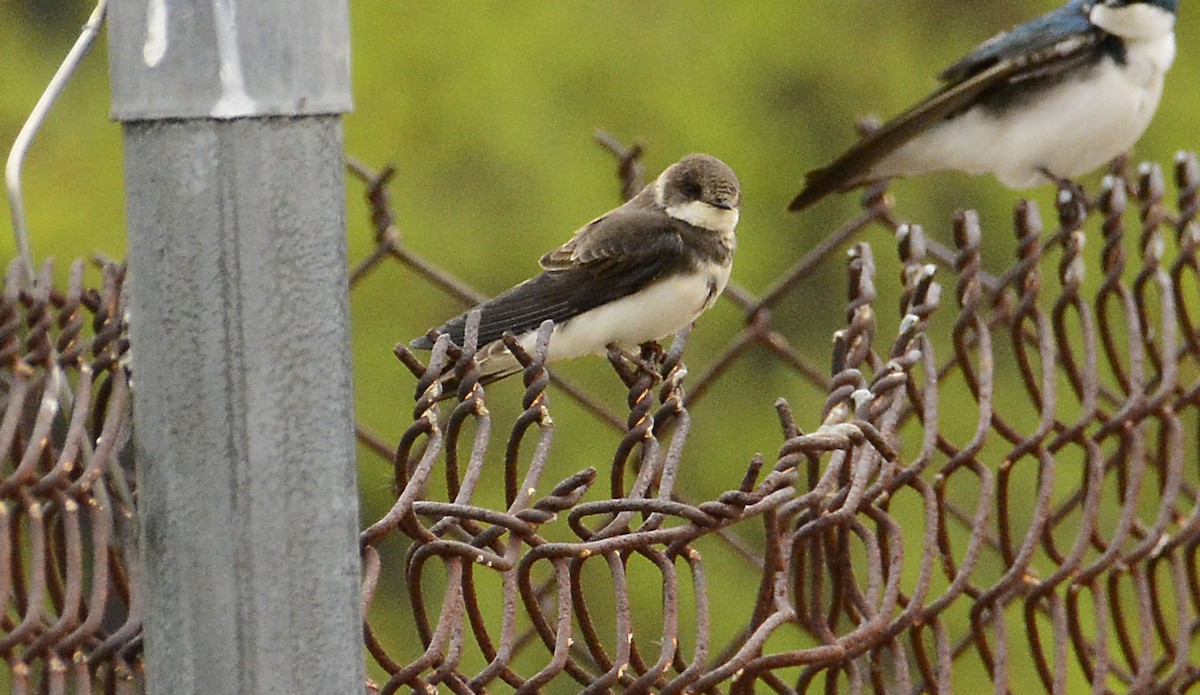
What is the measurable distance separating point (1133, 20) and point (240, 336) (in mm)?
3322

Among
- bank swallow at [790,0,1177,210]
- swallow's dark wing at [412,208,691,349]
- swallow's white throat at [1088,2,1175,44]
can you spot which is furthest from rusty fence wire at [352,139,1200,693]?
swallow's white throat at [1088,2,1175,44]

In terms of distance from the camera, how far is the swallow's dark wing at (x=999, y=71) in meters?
3.52

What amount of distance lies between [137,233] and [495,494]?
3.72 meters

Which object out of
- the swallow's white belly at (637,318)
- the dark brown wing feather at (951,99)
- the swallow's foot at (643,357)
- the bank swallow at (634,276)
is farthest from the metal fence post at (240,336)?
the dark brown wing feather at (951,99)

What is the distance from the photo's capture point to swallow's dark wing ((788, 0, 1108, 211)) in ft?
11.5

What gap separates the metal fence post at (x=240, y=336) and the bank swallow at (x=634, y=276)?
4.12 ft

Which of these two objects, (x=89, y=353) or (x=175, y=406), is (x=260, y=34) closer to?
(x=175, y=406)

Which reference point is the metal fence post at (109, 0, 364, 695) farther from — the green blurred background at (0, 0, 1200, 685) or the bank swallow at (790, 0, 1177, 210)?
the green blurred background at (0, 0, 1200, 685)

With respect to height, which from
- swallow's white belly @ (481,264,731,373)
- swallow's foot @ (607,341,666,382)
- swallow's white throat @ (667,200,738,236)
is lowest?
swallow's foot @ (607,341,666,382)

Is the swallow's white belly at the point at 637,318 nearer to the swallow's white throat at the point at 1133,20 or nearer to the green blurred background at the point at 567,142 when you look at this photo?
the swallow's white throat at the point at 1133,20

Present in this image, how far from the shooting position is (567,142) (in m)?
5.17

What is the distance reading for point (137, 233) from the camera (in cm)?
114

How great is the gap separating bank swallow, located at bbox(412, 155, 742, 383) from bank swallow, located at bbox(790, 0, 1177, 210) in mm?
1160

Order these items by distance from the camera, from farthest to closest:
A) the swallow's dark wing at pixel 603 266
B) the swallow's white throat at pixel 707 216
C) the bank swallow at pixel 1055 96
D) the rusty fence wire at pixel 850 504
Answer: the bank swallow at pixel 1055 96 < the swallow's white throat at pixel 707 216 < the swallow's dark wing at pixel 603 266 < the rusty fence wire at pixel 850 504
